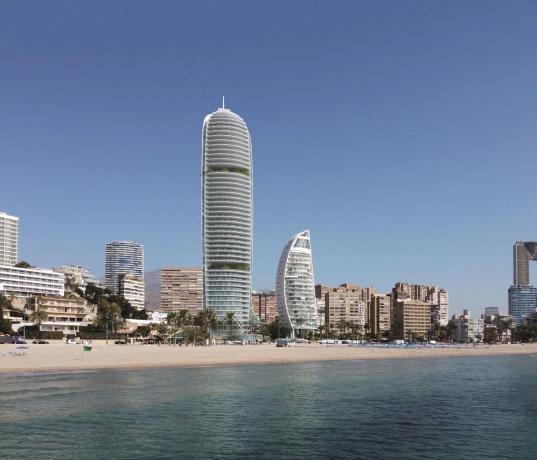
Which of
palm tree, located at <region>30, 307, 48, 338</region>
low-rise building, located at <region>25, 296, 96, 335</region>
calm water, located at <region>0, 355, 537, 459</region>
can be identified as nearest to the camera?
calm water, located at <region>0, 355, 537, 459</region>

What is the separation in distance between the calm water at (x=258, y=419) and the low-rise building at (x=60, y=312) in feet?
321

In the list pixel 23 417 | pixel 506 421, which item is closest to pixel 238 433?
pixel 23 417

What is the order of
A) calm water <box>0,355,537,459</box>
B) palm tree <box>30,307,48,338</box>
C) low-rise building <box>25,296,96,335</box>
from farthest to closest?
low-rise building <box>25,296,96,335</box>
palm tree <box>30,307,48,338</box>
calm water <box>0,355,537,459</box>

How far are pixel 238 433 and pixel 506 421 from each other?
52.9 ft

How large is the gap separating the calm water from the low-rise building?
97.8m

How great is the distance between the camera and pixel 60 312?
15975cm

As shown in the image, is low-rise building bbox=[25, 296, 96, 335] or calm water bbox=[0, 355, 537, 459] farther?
low-rise building bbox=[25, 296, 96, 335]

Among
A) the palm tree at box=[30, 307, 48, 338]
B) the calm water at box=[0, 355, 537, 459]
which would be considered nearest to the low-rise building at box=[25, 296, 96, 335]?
the palm tree at box=[30, 307, 48, 338]

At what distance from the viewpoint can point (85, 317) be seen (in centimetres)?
17062

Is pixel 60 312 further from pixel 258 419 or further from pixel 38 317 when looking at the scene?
pixel 258 419

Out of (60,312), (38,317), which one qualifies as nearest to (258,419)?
(38,317)

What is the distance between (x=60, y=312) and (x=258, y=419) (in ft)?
439

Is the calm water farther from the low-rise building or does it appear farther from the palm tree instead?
the low-rise building

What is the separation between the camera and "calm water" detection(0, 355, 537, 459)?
2789 cm
